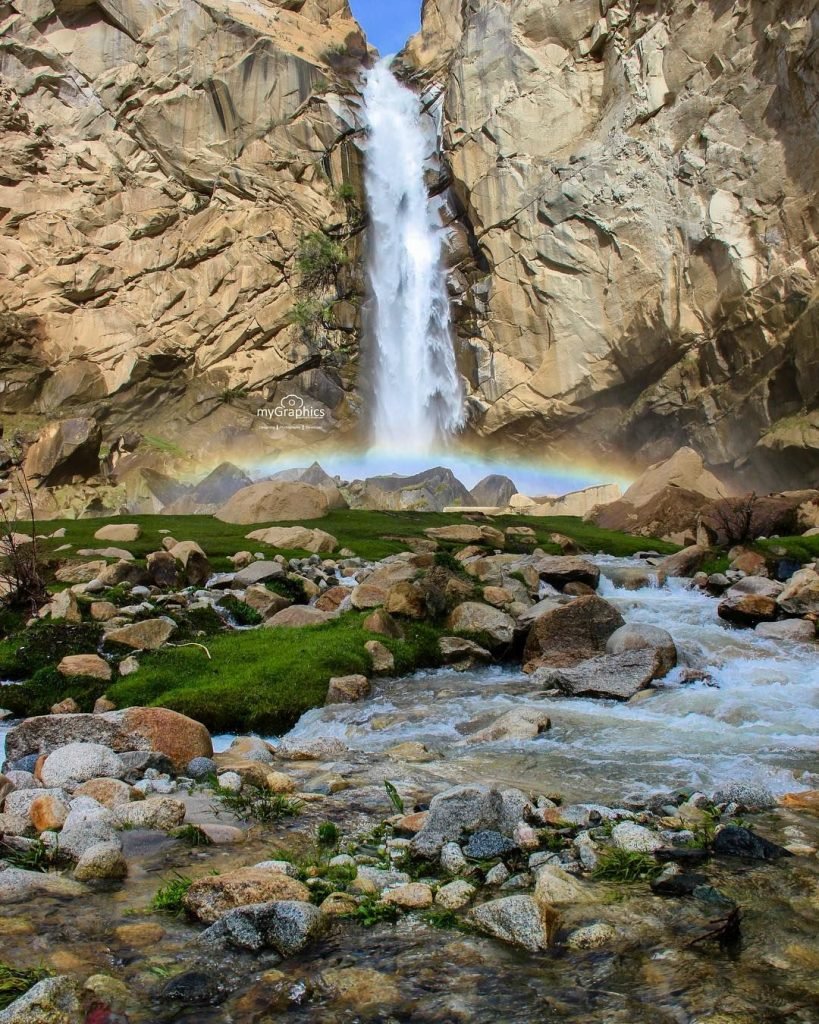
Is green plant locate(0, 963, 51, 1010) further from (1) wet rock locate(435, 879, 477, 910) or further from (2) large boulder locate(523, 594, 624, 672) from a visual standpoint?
(2) large boulder locate(523, 594, 624, 672)

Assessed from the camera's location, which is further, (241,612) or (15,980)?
(241,612)

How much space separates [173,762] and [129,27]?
307ft

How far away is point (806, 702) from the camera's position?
46.0 ft

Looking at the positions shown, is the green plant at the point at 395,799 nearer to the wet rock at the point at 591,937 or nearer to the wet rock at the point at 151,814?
the wet rock at the point at 151,814

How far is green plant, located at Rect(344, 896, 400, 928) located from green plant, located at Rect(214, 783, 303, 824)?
7.87 ft

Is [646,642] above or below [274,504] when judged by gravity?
below

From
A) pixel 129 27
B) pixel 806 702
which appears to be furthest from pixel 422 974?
pixel 129 27

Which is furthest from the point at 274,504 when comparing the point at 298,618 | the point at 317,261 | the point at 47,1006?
the point at 317,261

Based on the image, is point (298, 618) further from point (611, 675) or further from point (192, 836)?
point (192, 836)

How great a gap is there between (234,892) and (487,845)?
7.45 ft

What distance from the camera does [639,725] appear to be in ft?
41.0

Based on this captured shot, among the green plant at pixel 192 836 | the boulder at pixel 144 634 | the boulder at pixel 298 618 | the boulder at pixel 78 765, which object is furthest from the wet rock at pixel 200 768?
the boulder at pixel 298 618

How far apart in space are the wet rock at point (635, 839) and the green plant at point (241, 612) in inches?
573

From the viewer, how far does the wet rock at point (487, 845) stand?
6.74 m
